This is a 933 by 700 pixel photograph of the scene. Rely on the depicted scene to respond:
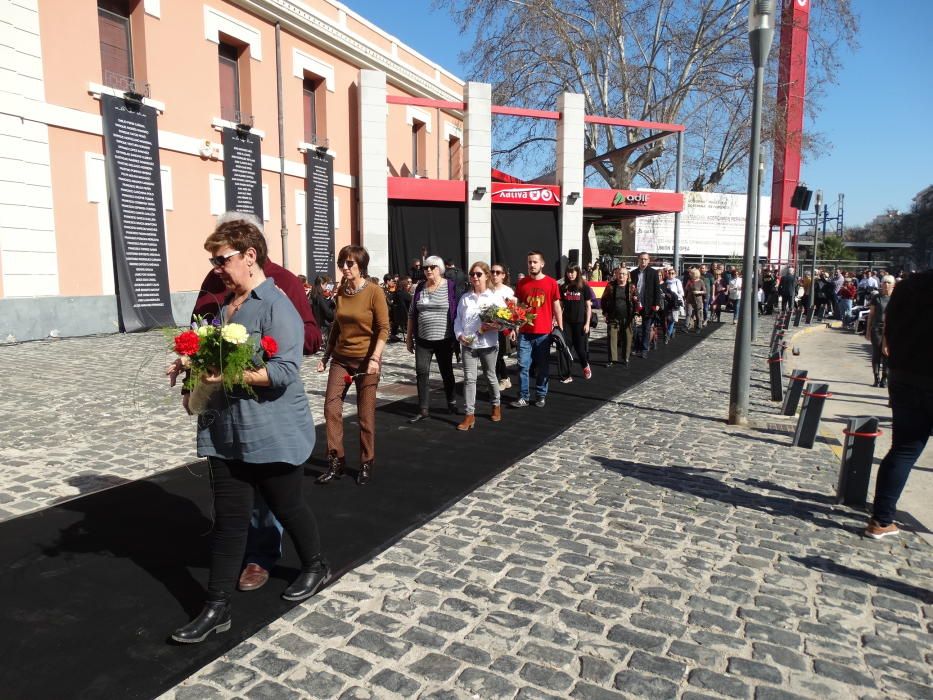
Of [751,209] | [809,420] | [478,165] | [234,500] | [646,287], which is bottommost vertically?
[809,420]

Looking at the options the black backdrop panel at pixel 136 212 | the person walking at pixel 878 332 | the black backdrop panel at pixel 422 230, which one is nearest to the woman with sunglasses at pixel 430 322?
the person walking at pixel 878 332

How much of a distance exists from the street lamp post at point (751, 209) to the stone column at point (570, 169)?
16105 mm

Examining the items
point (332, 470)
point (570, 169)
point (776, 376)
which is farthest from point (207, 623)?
point (570, 169)

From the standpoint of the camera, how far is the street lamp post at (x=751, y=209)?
6973mm

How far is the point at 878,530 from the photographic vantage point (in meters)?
4.32

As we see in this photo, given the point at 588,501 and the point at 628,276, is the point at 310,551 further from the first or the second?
the point at 628,276

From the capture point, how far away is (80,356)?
11453mm

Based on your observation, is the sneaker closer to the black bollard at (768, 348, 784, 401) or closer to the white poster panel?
the black bollard at (768, 348, 784, 401)

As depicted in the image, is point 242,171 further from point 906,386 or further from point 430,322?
point 906,386

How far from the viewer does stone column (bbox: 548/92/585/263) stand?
77.3 ft

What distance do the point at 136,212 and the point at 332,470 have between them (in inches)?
485

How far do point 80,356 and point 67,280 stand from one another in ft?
11.5

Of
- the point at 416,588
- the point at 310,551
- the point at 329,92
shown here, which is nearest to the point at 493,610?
the point at 416,588

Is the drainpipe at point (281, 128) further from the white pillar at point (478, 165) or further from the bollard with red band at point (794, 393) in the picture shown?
the bollard with red band at point (794, 393)
